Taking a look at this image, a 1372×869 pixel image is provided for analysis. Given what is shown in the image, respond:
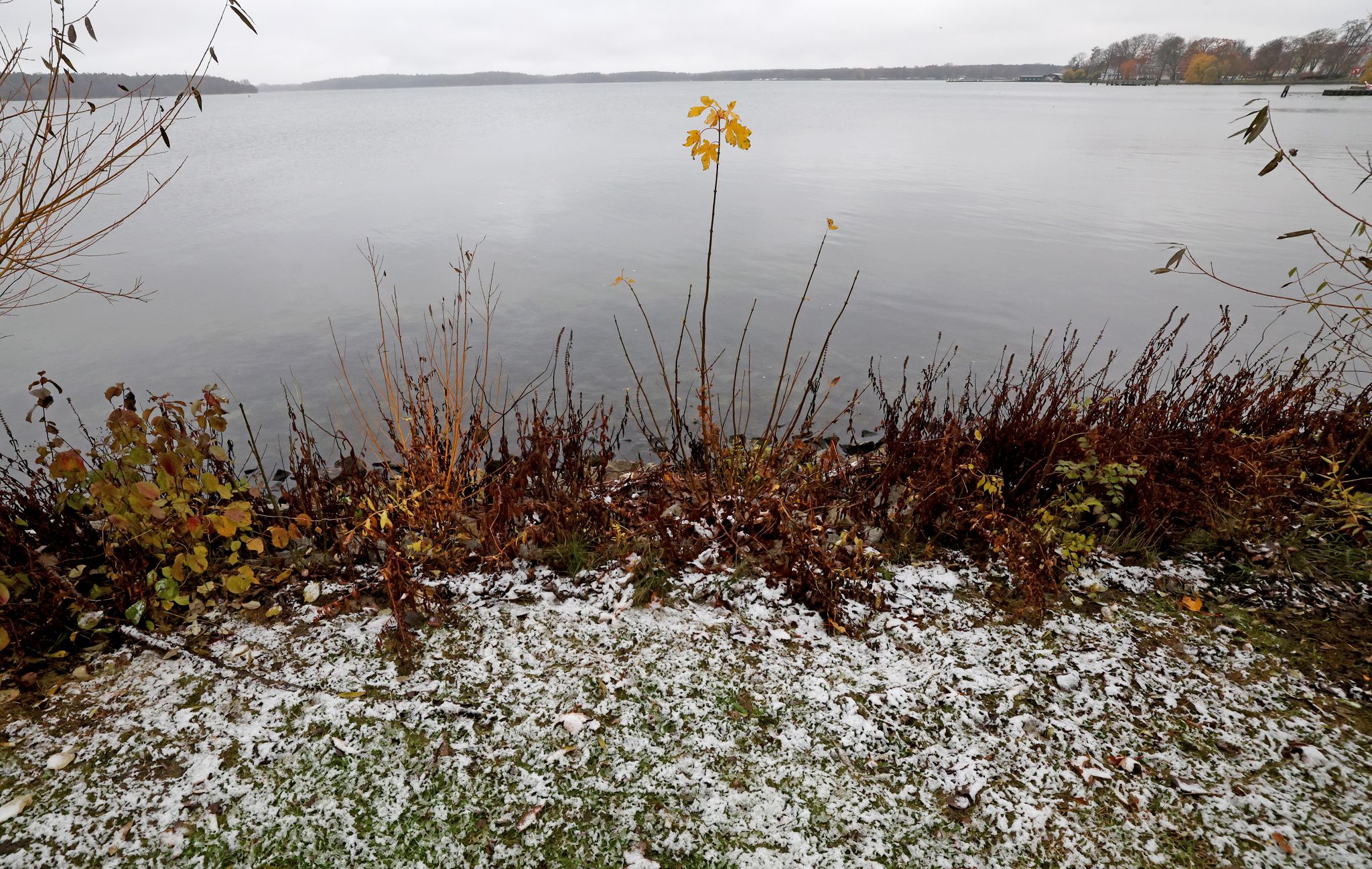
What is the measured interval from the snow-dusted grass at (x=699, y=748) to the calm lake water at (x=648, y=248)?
3.90 m

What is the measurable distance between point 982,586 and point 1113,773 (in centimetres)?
94

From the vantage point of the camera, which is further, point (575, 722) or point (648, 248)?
point (648, 248)

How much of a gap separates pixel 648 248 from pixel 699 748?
945cm

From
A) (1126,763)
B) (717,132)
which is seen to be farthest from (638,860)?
(717,132)

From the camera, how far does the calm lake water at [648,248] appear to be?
709 cm

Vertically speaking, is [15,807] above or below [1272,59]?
below

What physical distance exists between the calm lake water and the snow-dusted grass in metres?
3.90

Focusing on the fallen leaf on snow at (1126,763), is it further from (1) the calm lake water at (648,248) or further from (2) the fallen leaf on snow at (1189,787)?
(1) the calm lake water at (648,248)

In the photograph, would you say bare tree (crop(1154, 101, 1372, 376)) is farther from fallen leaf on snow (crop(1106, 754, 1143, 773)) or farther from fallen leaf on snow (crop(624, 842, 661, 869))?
fallen leaf on snow (crop(624, 842, 661, 869))

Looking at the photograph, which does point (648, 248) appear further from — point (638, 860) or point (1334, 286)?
point (638, 860)

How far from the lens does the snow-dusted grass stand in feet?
6.34

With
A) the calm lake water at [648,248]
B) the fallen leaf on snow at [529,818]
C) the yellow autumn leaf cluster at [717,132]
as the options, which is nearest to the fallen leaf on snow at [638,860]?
the fallen leaf on snow at [529,818]

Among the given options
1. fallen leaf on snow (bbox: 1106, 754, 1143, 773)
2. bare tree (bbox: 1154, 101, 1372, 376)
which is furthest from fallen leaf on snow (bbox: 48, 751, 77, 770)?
bare tree (bbox: 1154, 101, 1372, 376)

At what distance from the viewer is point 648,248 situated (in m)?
10.7
